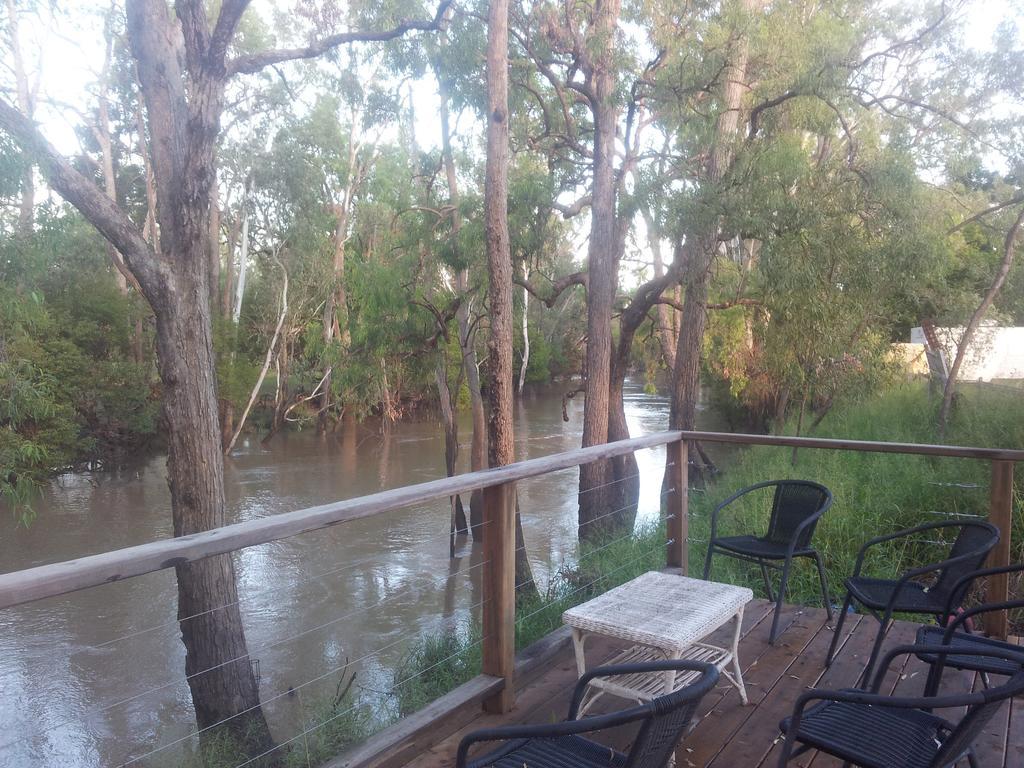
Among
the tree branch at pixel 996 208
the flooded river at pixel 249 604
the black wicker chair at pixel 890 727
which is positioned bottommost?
the flooded river at pixel 249 604

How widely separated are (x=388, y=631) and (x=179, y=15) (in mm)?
6204

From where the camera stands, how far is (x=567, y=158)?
13.2 m

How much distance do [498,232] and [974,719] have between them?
8411 millimetres

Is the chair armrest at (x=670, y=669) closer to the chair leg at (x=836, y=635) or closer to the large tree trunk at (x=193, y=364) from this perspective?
the chair leg at (x=836, y=635)

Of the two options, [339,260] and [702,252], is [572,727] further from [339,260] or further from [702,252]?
[339,260]

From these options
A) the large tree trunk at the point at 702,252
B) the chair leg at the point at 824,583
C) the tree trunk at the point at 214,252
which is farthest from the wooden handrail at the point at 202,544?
the tree trunk at the point at 214,252

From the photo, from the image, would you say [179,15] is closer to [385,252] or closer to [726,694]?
[726,694]

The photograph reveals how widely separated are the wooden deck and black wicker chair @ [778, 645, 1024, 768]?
54 centimetres

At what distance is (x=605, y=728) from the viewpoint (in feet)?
5.22

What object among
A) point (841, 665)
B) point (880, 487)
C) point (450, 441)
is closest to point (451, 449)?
point (450, 441)

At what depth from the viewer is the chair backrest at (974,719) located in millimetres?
1576

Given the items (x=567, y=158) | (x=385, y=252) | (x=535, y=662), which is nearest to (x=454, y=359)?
(x=385, y=252)

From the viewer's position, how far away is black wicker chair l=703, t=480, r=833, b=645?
3.64 m

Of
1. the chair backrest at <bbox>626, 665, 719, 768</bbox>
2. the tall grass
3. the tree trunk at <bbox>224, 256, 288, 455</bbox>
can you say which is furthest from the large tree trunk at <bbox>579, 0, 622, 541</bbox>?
the tree trunk at <bbox>224, 256, 288, 455</bbox>
